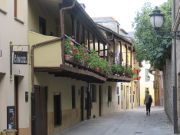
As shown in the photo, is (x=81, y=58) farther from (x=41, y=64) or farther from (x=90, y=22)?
(x=90, y=22)

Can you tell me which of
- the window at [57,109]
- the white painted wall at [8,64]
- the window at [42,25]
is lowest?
the window at [57,109]

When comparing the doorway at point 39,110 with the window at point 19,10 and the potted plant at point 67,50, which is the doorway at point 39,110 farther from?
the window at point 19,10

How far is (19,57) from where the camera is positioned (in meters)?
14.9

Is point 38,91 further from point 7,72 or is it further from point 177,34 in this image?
point 177,34

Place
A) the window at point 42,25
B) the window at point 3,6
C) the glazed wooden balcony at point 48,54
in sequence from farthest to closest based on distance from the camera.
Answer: the window at point 42,25, the glazed wooden balcony at point 48,54, the window at point 3,6

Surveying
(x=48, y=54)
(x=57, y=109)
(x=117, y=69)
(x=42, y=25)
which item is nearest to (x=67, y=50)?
(x=48, y=54)

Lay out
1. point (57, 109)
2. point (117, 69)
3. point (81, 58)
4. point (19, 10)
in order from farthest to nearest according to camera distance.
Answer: point (117, 69) → point (57, 109) → point (81, 58) → point (19, 10)

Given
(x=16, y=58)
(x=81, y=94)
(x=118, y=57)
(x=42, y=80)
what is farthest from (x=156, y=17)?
(x=118, y=57)

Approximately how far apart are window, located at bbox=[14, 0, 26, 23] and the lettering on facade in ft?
5.66

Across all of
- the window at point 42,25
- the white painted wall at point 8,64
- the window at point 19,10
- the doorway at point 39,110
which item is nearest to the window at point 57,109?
the doorway at point 39,110

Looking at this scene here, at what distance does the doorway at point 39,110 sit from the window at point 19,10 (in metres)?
2.51

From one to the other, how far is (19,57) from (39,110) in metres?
4.62

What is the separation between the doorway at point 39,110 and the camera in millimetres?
17594

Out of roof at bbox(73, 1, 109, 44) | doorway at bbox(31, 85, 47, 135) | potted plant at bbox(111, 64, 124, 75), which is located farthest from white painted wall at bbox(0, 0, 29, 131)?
potted plant at bbox(111, 64, 124, 75)
